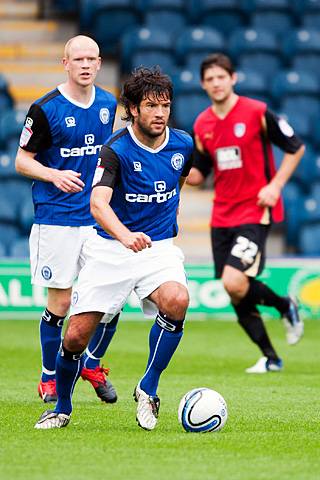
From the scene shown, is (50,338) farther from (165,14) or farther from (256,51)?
(165,14)

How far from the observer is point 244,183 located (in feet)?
32.2

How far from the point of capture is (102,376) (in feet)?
25.6

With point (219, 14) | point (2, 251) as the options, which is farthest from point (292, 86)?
point (2, 251)

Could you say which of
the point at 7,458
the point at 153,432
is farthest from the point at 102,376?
the point at 7,458

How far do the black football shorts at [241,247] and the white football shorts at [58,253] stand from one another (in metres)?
2.02

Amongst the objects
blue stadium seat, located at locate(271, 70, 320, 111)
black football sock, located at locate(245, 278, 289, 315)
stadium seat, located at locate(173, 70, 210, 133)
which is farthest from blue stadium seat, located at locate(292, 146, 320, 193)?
black football sock, located at locate(245, 278, 289, 315)

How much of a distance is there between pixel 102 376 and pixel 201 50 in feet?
30.8

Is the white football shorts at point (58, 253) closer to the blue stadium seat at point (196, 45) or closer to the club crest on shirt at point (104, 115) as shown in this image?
the club crest on shirt at point (104, 115)

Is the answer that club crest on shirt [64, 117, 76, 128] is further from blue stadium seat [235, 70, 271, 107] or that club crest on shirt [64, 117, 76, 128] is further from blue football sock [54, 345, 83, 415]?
blue stadium seat [235, 70, 271, 107]

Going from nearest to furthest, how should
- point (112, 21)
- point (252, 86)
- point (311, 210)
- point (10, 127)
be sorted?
point (311, 210) → point (10, 127) → point (252, 86) → point (112, 21)

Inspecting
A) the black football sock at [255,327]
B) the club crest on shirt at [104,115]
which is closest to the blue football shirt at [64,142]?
the club crest on shirt at [104,115]

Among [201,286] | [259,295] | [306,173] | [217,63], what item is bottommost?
[201,286]

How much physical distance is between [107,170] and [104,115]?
4.97 ft

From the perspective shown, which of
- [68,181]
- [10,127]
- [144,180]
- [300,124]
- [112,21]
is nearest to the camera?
[144,180]
